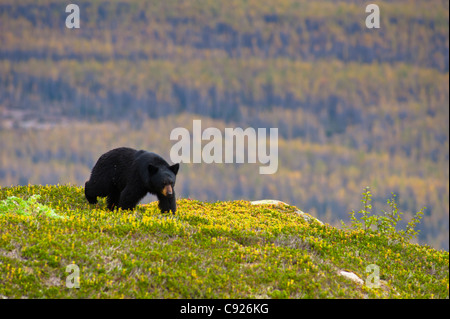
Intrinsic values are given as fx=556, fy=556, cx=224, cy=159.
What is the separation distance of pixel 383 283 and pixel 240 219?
20.5 feet

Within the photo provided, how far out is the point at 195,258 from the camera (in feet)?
43.4

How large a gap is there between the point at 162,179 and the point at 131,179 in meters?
1.41

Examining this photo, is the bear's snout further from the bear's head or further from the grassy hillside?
the grassy hillside

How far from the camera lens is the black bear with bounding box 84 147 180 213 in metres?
17.9

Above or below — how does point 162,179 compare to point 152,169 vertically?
below

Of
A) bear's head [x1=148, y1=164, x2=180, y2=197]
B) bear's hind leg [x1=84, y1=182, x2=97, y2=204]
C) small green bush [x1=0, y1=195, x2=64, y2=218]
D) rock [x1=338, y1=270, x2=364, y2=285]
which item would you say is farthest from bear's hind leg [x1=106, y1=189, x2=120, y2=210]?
rock [x1=338, y1=270, x2=364, y2=285]

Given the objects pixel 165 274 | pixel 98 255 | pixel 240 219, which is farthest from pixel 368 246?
pixel 98 255

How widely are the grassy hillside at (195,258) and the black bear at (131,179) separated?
0.76 meters

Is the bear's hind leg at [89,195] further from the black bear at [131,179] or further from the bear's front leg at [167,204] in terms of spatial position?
the bear's front leg at [167,204]

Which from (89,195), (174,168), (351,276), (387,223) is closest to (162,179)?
(174,168)

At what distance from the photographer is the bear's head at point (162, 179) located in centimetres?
1759

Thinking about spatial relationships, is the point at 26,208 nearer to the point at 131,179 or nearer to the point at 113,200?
the point at 131,179

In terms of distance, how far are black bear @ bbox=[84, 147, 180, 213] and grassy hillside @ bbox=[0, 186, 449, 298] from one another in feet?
2.49
